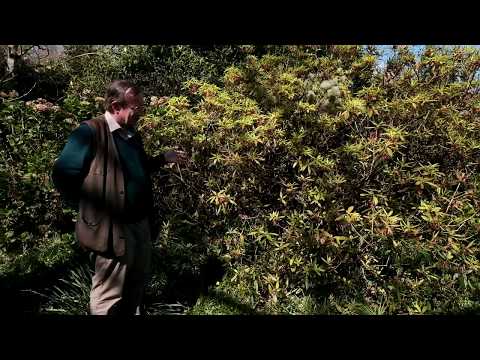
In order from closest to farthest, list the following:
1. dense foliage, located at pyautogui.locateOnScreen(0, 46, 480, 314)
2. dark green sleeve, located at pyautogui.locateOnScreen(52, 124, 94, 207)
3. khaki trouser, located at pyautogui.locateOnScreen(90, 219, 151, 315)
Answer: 1. dark green sleeve, located at pyautogui.locateOnScreen(52, 124, 94, 207)
2. khaki trouser, located at pyautogui.locateOnScreen(90, 219, 151, 315)
3. dense foliage, located at pyautogui.locateOnScreen(0, 46, 480, 314)

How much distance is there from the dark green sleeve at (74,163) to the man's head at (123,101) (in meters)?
0.23

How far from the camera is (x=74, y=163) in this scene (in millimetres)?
2479

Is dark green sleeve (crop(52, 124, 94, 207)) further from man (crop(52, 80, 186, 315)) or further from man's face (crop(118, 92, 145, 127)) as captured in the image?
man's face (crop(118, 92, 145, 127))

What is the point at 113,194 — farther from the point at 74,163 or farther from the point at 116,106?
the point at 116,106

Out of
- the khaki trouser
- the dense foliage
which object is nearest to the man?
the khaki trouser

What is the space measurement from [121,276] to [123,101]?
38.8 inches

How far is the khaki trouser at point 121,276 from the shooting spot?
8.76 ft

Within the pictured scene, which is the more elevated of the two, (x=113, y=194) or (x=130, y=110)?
→ (x=130, y=110)

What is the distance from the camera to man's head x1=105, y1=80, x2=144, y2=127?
2.70m

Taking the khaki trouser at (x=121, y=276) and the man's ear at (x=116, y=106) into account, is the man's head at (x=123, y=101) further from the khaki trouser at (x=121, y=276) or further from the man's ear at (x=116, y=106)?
the khaki trouser at (x=121, y=276)

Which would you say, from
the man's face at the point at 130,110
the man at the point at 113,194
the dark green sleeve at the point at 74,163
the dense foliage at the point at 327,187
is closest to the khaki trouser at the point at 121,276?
the man at the point at 113,194

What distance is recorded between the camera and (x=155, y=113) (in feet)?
15.1

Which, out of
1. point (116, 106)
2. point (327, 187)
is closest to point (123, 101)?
point (116, 106)
